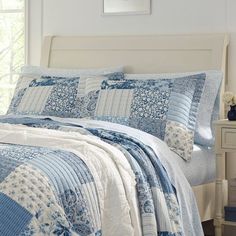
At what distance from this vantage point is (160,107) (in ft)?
12.2

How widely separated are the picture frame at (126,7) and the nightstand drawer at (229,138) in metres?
1.12

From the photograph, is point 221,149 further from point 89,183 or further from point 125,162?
point 89,183

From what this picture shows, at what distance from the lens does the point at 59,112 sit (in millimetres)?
4137

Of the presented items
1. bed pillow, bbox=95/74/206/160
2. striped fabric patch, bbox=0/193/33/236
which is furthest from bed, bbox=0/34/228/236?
bed pillow, bbox=95/74/206/160

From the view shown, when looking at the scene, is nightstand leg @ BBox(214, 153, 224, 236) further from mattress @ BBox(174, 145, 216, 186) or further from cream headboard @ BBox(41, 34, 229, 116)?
cream headboard @ BBox(41, 34, 229, 116)

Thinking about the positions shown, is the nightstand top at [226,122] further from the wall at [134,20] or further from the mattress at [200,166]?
the wall at [134,20]

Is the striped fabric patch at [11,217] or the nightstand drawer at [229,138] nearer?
the striped fabric patch at [11,217]

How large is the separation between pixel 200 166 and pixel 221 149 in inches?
6.0

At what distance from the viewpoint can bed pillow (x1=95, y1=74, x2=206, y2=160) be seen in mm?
3660

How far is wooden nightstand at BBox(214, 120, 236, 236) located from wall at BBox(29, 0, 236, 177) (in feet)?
1.33

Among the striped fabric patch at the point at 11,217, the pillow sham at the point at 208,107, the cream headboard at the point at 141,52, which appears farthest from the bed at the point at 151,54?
the striped fabric patch at the point at 11,217

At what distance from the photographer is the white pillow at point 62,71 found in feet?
14.3

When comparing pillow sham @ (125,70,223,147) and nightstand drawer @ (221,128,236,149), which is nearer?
nightstand drawer @ (221,128,236,149)

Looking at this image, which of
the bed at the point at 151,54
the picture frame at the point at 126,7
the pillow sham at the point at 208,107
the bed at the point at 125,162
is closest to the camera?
the bed at the point at 125,162
